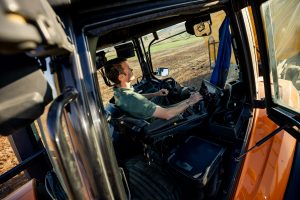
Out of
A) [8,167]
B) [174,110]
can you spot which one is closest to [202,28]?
[174,110]

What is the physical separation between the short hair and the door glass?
5.36ft

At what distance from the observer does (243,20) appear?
168 cm

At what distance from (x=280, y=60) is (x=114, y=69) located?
5.67 ft

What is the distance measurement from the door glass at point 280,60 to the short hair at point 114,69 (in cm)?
163

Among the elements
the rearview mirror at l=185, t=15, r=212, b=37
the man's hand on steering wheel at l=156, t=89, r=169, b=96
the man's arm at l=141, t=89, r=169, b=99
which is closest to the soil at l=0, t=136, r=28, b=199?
the man's arm at l=141, t=89, r=169, b=99

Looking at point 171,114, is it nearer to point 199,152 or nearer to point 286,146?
point 199,152

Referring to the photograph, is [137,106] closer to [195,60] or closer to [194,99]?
[194,99]

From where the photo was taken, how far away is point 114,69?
2842mm

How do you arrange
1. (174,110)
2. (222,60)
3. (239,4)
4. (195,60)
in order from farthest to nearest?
(195,60) → (222,60) → (174,110) → (239,4)

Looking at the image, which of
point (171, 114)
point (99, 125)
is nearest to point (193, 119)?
point (171, 114)

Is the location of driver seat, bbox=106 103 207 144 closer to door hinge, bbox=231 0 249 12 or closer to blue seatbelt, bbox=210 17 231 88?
blue seatbelt, bbox=210 17 231 88

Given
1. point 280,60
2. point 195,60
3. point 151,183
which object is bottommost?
point 195,60

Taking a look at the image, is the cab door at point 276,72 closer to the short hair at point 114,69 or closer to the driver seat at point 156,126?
the driver seat at point 156,126

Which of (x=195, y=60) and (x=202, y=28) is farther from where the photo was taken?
(x=195, y=60)
